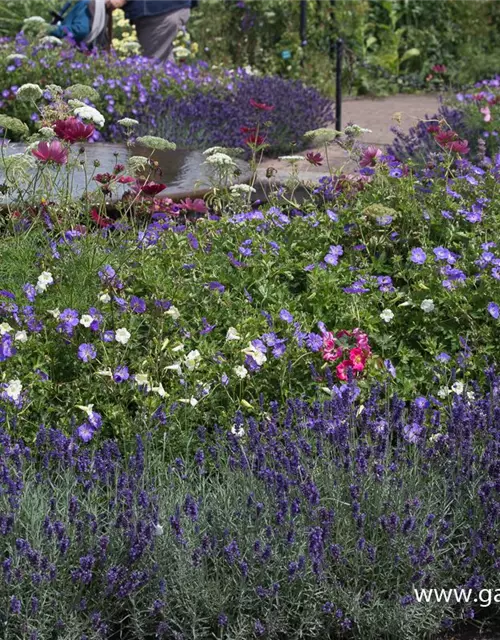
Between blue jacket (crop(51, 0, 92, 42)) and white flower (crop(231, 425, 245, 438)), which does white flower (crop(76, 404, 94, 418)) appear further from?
blue jacket (crop(51, 0, 92, 42))

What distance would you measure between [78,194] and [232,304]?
4.32ft

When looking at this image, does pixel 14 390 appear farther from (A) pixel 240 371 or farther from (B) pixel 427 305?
(B) pixel 427 305

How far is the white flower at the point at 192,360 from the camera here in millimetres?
3506

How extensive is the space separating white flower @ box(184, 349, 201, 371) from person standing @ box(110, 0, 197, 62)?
7765 mm

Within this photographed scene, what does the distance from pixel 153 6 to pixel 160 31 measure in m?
0.47

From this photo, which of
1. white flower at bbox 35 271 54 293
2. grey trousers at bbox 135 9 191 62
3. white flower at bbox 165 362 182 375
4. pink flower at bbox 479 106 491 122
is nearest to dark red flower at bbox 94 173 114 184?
white flower at bbox 35 271 54 293

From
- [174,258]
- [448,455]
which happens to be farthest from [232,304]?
[448,455]

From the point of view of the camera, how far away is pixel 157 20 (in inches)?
444

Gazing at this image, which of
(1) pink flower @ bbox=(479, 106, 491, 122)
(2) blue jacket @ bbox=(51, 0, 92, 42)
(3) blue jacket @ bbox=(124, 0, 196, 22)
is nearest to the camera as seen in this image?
(1) pink flower @ bbox=(479, 106, 491, 122)

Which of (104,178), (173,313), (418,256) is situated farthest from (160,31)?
(173,313)

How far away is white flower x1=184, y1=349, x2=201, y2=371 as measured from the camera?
351cm

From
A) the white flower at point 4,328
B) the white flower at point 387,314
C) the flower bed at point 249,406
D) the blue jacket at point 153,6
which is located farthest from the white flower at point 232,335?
the blue jacket at point 153,6

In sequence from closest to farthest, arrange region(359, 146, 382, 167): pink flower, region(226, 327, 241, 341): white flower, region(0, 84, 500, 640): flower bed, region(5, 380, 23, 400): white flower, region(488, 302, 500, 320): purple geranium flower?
region(0, 84, 500, 640): flower bed, region(5, 380, 23, 400): white flower, region(226, 327, 241, 341): white flower, region(488, 302, 500, 320): purple geranium flower, region(359, 146, 382, 167): pink flower

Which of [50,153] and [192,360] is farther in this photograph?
[50,153]
